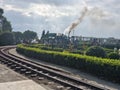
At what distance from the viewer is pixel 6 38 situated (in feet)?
179

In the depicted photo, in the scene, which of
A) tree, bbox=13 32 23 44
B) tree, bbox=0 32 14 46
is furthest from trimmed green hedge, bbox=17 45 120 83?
tree, bbox=13 32 23 44

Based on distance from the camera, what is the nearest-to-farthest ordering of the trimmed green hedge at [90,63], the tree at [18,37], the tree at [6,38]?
the trimmed green hedge at [90,63], the tree at [6,38], the tree at [18,37]

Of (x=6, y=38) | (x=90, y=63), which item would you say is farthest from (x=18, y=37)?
(x=90, y=63)

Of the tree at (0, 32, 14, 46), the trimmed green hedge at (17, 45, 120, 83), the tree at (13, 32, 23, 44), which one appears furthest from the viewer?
the tree at (13, 32, 23, 44)

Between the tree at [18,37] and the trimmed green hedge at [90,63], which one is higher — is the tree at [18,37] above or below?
above

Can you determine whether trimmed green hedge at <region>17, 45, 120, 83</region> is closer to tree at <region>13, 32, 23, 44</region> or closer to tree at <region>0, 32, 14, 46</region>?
tree at <region>0, 32, 14, 46</region>

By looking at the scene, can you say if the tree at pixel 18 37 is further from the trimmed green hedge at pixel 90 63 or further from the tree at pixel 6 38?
the trimmed green hedge at pixel 90 63

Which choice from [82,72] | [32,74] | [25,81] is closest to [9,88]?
[25,81]

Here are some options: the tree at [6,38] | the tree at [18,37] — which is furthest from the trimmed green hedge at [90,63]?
the tree at [18,37]

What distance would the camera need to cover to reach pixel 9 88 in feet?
39.2

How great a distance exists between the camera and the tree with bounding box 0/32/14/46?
53.0 metres

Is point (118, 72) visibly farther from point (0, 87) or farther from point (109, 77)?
point (0, 87)

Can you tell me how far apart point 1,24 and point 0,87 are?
246ft

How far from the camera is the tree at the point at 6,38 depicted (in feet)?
174
